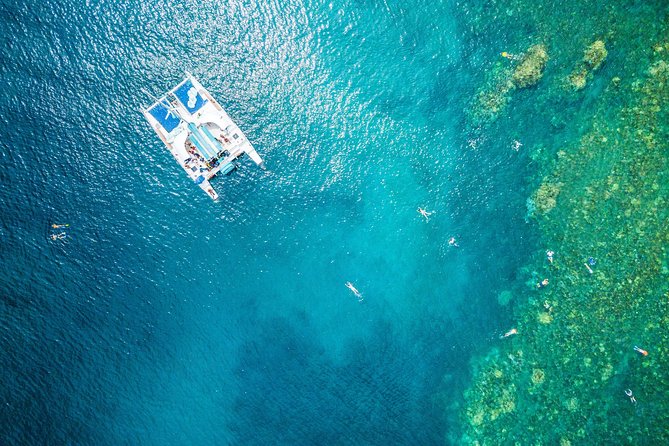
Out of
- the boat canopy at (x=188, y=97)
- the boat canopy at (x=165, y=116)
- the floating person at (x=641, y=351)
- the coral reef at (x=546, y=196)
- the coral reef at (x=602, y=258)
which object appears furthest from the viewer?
the coral reef at (x=546, y=196)

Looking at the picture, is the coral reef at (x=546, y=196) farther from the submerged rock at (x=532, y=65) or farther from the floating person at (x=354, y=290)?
the floating person at (x=354, y=290)

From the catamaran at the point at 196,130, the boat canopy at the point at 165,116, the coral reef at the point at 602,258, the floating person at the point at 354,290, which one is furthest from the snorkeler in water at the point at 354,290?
the boat canopy at the point at 165,116

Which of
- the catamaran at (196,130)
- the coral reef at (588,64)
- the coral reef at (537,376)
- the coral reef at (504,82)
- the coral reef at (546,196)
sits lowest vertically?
the coral reef at (537,376)

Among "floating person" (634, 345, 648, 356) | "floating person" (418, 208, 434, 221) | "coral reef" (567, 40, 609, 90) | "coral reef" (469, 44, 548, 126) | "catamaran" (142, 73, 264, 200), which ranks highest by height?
"catamaran" (142, 73, 264, 200)

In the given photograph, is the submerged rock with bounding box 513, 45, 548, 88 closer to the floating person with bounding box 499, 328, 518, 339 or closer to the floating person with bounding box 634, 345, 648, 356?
the floating person with bounding box 499, 328, 518, 339

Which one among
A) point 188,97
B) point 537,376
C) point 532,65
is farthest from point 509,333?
point 188,97

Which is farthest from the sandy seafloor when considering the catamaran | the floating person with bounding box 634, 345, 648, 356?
the catamaran

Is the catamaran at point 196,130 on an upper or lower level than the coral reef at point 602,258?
upper

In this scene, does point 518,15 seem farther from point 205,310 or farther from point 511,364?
point 205,310
